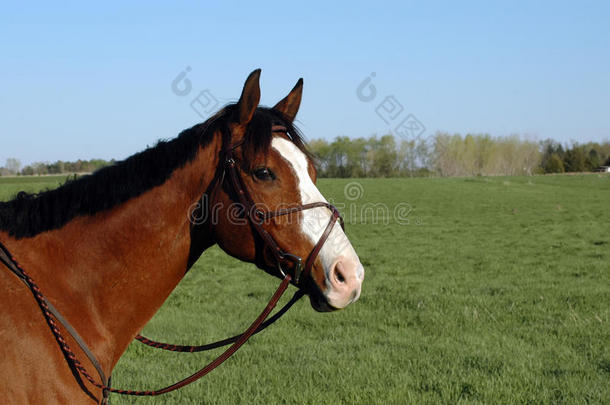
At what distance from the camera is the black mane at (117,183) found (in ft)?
8.85

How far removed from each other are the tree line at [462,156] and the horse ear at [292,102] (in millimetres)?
70778

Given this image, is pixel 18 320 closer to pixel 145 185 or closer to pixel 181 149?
pixel 145 185

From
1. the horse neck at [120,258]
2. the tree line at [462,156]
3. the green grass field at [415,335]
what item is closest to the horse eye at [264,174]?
the horse neck at [120,258]

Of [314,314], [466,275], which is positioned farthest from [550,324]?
[466,275]

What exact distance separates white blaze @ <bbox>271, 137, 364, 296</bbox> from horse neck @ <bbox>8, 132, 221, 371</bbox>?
398mm

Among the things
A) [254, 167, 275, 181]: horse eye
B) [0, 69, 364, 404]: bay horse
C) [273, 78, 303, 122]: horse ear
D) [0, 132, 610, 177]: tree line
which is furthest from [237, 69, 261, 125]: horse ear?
[0, 132, 610, 177]: tree line

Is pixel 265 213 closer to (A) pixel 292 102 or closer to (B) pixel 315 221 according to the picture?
(B) pixel 315 221

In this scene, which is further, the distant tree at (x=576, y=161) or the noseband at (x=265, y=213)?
the distant tree at (x=576, y=161)

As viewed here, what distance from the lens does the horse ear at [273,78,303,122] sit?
3.24 meters

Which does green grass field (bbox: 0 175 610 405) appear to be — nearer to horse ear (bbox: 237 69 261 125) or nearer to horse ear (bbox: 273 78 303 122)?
horse ear (bbox: 273 78 303 122)

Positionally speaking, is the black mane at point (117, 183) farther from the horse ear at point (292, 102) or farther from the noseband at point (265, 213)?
the horse ear at point (292, 102)

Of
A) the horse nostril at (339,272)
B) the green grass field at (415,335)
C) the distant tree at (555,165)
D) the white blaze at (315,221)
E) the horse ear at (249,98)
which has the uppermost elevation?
the distant tree at (555,165)

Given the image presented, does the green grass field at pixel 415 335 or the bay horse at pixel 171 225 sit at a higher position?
the bay horse at pixel 171 225

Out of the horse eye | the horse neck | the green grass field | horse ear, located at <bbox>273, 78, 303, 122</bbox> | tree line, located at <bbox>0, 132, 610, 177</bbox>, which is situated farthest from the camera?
tree line, located at <bbox>0, 132, 610, 177</bbox>
